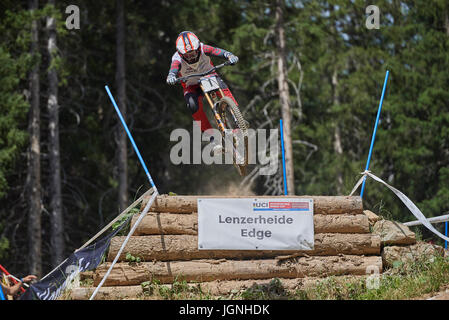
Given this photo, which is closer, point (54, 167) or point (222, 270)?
point (222, 270)

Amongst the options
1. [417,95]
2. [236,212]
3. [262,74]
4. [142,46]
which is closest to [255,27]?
[262,74]

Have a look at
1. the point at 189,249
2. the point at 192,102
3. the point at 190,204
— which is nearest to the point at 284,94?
the point at 192,102

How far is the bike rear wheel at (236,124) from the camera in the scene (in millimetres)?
10789

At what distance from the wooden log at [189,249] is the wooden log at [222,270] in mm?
103

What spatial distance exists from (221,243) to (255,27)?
15.8m

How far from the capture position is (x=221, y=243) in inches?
373

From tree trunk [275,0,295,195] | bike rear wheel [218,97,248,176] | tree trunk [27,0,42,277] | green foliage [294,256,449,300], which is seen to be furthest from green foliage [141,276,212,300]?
tree trunk [275,0,295,195]

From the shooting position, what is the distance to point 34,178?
21.2 meters

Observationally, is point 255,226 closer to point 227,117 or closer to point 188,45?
point 227,117

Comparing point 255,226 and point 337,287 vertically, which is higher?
point 255,226

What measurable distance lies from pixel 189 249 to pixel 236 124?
2421 mm

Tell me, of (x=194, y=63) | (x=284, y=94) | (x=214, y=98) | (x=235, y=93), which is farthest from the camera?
(x=235, y=93)

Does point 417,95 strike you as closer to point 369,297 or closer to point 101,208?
point 101,208

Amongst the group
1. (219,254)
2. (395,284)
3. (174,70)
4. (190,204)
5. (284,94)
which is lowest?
(395,284)
